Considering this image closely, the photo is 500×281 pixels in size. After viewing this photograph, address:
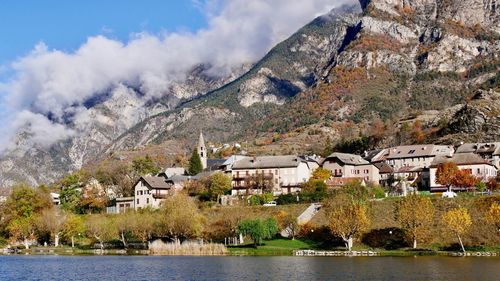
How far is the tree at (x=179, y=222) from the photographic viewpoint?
103750 mm

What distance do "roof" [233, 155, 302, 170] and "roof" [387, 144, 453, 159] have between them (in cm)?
2453

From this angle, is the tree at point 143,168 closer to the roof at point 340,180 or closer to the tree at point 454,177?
the roof at point 340,180

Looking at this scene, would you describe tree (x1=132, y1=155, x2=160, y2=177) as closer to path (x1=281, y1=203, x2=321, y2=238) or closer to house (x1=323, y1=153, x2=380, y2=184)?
house (x1=323, y1=153, x2=380, y2=184)

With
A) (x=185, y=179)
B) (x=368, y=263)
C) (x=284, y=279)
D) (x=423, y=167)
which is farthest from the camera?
(x=185, y=179)

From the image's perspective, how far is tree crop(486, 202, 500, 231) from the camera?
8794 cm

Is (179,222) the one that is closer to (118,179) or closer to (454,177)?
(454,177)

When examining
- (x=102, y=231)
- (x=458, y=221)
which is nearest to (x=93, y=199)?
(x=102, y=231)

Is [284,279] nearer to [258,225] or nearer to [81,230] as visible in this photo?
[258,225]

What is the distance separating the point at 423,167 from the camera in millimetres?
149375

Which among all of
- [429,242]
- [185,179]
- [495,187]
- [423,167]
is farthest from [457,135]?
[429,242]

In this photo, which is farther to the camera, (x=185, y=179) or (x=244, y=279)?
(x=185, y=179)

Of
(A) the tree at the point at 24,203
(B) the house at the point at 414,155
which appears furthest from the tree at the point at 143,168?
(B) the house at the point at 414,155

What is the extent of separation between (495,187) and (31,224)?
85.7m

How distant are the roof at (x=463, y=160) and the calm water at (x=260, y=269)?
189 ft
